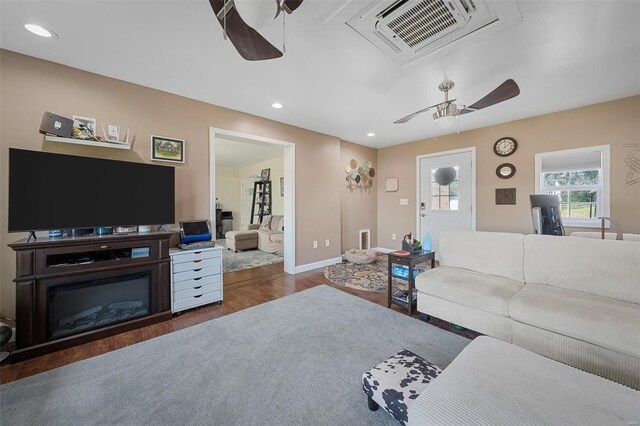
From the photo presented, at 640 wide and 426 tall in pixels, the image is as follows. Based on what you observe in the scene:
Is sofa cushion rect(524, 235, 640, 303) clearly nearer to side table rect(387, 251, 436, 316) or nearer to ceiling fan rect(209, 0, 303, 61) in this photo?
side table rect(387, 251, 436, 316)

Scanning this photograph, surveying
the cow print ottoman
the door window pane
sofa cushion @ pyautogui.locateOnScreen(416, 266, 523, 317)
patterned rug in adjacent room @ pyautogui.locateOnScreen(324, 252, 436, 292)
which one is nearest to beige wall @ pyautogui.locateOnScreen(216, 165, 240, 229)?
patterned rug in adjacent room @ pyautogui.locateOnScreen(324, 252, 436, 292)

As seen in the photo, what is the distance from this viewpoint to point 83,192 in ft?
6.94

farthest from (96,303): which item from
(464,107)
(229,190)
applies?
(229,190)

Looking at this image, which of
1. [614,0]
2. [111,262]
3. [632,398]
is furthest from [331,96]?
[632,398]

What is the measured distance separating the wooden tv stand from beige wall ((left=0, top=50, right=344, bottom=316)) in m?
0.51

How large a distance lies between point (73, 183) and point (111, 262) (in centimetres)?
76

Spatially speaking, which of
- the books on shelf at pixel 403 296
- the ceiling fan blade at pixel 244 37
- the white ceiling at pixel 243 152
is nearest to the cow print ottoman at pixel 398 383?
the books on shelf at pixel 403 296

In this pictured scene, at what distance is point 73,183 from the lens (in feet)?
6.81

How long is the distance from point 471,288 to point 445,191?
3164 millimetres

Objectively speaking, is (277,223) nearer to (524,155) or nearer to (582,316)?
(524,155)

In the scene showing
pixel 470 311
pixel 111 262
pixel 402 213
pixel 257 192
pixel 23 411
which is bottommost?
pixel 23 411

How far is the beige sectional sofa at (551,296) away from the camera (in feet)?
4.59

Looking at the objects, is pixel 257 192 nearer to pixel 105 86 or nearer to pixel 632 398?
pixel 105 86

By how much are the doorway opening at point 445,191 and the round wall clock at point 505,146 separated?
1.12ft
